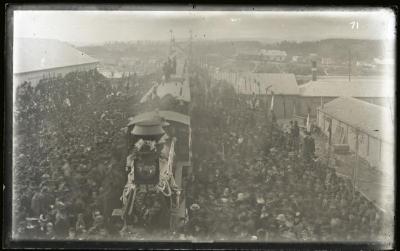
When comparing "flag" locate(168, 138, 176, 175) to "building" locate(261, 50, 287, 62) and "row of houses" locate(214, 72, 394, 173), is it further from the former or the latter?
"building" locate(261, 50, 287, 62)

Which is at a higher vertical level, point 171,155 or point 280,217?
point 171,155

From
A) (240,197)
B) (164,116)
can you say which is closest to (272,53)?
(164,116)

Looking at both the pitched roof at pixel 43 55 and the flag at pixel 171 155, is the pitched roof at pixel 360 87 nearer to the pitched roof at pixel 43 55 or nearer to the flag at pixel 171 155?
the flag at pixel 171 155

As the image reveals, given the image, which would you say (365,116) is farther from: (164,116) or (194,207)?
(164,116)

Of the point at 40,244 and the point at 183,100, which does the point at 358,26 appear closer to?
the point at 183,100

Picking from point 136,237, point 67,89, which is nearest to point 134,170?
point 136,237

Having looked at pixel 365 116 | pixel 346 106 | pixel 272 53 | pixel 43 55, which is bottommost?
pixel 365 116
